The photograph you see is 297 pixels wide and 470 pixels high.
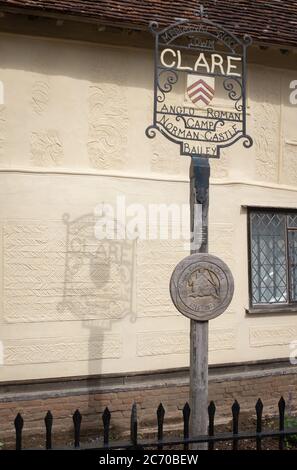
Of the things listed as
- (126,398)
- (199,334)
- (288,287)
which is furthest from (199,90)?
(126,398)

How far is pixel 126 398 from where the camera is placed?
6.60 meters

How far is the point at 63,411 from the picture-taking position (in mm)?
6324

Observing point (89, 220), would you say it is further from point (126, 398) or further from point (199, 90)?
point (126, 398)

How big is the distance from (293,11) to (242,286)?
4.79 m

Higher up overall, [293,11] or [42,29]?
[293,11]

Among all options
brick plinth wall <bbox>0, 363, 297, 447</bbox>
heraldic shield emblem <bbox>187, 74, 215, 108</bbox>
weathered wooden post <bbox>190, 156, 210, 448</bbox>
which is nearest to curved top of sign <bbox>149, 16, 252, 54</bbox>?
heraldic shield emblem <bbox>187, 74, 215, 108</bbox>

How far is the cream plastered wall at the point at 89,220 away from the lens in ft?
20.8

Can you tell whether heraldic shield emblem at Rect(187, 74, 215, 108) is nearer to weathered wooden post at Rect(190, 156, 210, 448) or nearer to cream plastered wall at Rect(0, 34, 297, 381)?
weathered wooden post at Rect(190, 156, 210, 448)

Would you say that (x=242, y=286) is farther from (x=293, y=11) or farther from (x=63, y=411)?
(x=293, y=11)

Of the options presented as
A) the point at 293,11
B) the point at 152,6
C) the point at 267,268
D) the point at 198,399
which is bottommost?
the point at 198,399

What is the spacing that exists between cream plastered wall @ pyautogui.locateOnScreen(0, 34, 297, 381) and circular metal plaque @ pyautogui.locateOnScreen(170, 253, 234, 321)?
2.58m

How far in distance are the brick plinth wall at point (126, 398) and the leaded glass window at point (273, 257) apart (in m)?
1.17

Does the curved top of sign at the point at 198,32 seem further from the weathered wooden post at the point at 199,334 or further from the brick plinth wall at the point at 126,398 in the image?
the brick plinth wall at the point at 126,398

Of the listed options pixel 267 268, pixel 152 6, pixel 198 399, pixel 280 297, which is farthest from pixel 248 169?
pixel 198 399
